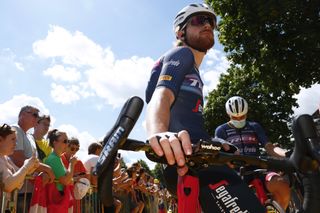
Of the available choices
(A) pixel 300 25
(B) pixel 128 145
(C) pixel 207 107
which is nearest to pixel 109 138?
(B) pixel 128 145

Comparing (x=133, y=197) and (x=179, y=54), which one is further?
(x=133, y=197)

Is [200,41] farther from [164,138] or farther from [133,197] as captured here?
[133,197]

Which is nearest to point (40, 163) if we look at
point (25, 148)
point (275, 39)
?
point (25, 148)

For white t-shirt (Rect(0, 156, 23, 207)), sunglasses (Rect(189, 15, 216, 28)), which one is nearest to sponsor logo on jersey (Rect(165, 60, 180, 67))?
sunglasses (Rect(189, 15, 216, 28))

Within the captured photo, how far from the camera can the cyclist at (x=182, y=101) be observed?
49.0 inches

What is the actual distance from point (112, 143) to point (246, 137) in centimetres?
446

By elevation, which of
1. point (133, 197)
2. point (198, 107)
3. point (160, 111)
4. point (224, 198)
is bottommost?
point (224, 198)

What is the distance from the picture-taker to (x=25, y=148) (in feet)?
19.1

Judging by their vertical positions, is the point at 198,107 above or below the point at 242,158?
above

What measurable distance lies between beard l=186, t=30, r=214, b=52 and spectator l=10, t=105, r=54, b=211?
12.0ft

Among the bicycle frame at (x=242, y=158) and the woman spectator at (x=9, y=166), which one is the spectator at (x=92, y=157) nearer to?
the woman spectator at (x=9, y=166)

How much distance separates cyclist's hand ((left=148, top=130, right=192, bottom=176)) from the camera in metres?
1.22

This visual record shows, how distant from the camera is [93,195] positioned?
7.68m

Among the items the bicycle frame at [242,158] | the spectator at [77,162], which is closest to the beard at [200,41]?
the bicycle frame at [242,158]
